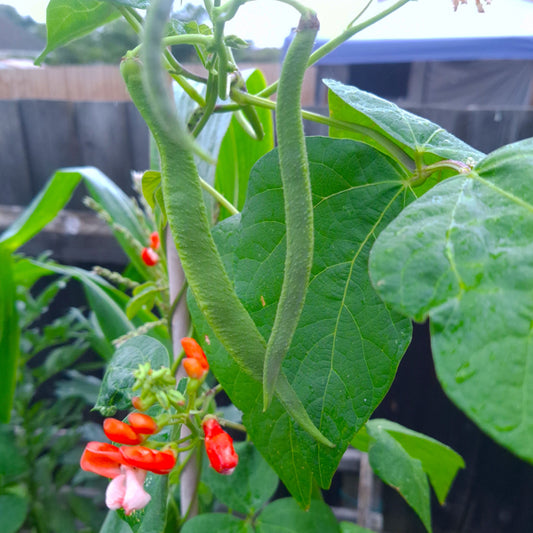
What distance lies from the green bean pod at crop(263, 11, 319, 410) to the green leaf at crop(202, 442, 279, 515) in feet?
A: 1.13

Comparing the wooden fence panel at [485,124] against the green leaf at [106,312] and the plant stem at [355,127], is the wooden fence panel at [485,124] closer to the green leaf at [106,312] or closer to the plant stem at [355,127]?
the green leaf at [106,312]

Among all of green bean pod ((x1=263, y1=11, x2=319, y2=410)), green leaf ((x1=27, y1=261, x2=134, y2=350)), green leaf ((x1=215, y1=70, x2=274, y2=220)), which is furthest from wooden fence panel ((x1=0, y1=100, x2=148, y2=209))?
green bean pod ((x1=263, y1=11, x2=319, y2=410))

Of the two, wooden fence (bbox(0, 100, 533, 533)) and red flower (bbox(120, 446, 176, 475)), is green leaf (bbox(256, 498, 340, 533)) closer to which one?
red flower (bbox(120, 446, 176, 475))

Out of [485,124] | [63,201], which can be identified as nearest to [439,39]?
[485,124]

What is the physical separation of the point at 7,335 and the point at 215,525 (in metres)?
0.53

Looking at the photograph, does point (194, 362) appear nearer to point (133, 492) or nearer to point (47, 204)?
point (133, 492)

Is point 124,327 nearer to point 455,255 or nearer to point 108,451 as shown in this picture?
point 108,451

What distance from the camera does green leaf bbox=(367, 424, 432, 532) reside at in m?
0.48

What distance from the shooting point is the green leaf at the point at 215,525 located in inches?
17.4

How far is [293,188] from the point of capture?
22 centimetres

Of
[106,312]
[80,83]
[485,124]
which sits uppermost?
[80,83]

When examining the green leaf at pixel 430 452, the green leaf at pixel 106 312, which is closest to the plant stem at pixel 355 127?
the green leaf at pixel 430 452

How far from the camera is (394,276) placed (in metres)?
0.21

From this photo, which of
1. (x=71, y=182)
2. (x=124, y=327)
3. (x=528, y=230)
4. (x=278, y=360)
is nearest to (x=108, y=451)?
(x=278, y=360)
